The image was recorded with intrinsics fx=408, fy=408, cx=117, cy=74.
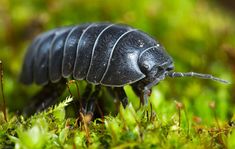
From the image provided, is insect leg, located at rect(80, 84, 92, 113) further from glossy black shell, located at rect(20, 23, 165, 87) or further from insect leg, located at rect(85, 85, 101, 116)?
glossy black shell, located at rect(20, 23, 165, 87)

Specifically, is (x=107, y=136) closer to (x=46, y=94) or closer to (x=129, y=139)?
(x=129, y=139)

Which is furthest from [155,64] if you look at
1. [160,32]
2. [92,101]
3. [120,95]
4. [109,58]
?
[160,32]

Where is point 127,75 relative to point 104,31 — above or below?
below

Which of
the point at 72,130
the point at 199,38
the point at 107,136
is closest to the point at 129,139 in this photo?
the point at 107,136

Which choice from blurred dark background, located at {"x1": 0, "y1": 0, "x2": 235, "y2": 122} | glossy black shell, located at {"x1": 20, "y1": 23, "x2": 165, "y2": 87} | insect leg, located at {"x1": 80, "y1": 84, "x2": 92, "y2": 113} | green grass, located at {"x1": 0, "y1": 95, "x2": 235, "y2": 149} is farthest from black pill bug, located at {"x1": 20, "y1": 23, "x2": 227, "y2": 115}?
blurred dark background, located at {"x1": 0, "y1": 0, "x2": 235, "y2": 122}

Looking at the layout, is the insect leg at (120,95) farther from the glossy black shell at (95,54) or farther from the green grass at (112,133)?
the green grass at (112,133)

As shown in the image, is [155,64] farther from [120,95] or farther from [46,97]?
[46,97]
